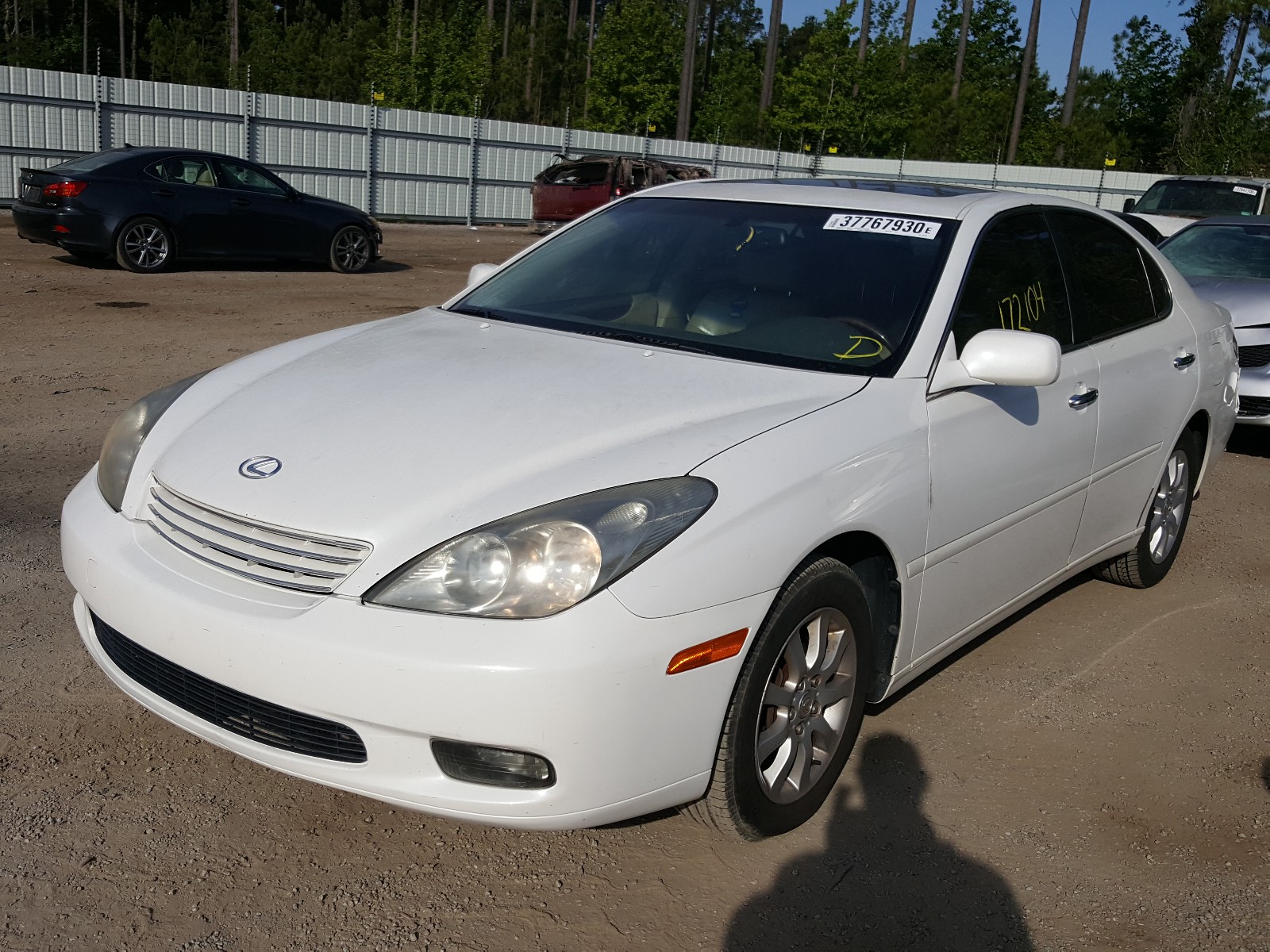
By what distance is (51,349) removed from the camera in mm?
9047

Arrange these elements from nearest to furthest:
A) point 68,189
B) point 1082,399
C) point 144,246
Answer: point 1082,399 → point 68,189 → point 144,246

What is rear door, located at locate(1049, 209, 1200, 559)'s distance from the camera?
4277 millimetres

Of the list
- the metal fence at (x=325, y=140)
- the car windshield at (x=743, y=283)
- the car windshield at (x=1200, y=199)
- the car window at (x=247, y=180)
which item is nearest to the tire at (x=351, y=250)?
the car window at (x=247, y=180)

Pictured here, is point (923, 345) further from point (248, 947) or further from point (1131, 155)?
point (1131, 155)

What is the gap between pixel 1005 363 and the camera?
10.9ft

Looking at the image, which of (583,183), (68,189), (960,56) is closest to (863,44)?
→ (960,56)

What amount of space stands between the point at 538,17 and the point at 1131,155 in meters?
41.4

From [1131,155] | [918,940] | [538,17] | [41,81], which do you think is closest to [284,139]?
[41,81]

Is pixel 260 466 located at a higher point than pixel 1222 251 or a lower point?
lower

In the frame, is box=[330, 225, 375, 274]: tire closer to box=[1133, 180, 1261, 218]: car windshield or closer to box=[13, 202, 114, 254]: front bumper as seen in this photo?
box=[13, 202, 114, 254]: front bumper

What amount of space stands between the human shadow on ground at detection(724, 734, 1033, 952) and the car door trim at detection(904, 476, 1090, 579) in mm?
655

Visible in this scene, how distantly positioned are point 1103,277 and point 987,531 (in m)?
1.41

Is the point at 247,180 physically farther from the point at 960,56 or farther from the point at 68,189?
the point at 960,56

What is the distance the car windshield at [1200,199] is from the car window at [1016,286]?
13.2m
